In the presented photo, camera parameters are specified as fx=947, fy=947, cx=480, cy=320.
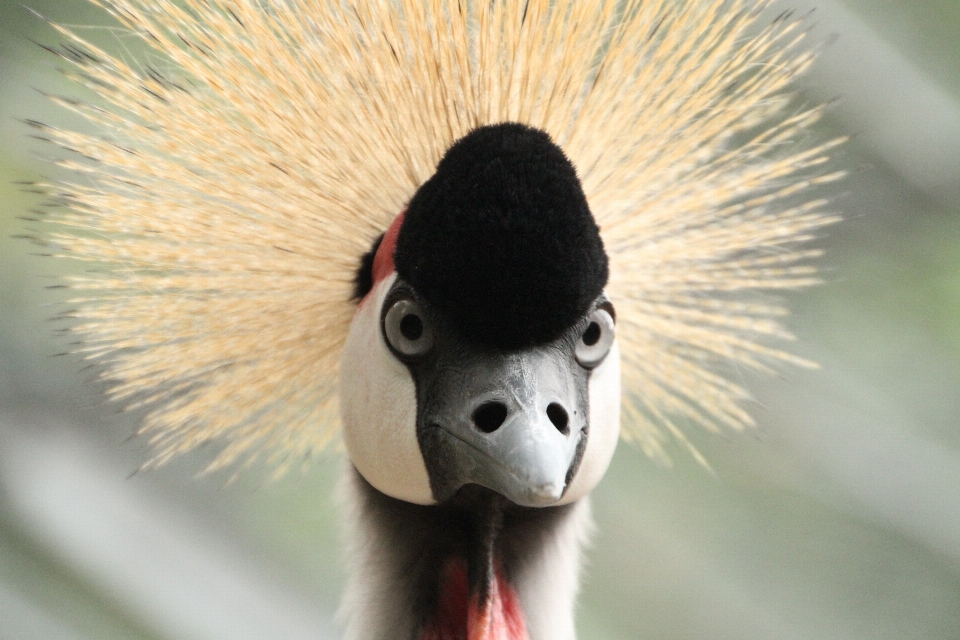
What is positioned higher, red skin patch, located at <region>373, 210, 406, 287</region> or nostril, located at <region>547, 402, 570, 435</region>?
red skin patch, located at <region>373, 210, 406, 287</region>

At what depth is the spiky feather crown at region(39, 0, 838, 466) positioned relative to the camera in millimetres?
877

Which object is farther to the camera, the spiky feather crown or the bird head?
the spiky feather crown

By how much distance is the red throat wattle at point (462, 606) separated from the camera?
0.87 metres

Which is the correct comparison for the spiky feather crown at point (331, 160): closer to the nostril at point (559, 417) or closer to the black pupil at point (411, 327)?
the black pupil at point (411, 327)

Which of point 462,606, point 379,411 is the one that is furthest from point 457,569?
point 379,411

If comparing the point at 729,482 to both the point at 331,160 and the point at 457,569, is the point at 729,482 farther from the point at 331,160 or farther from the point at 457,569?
the point at 331,160

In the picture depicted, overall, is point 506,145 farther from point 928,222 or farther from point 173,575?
point 928,222

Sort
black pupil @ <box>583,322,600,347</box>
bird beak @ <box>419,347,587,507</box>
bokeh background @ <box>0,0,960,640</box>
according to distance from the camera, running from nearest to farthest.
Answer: bird beak @ <box>419,347,587,507</box> < black pupil @ <box>583,322,600,347</box> < bokeh background @ <box>0,0,960,640</box>

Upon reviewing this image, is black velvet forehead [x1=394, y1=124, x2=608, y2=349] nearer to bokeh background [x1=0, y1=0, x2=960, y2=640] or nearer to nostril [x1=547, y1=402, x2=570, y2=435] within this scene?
nostril [x1=547, y1=402, x2=570, y2=435]

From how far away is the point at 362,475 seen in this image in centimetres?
92

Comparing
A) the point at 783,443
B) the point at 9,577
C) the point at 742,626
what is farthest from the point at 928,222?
the point at 9,577

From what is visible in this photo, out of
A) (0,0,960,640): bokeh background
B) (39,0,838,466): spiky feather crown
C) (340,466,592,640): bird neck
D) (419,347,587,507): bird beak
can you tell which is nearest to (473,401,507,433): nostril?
(419,347,587,507): bird beak

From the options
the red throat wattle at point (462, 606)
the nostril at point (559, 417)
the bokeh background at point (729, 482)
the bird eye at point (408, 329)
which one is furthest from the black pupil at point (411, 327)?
the bokeh background at point (729, 482)

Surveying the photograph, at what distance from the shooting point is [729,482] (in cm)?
276
